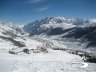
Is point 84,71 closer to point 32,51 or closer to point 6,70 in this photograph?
point 6,70

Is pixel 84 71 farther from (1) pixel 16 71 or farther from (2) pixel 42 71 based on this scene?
(1) pixel 16 71

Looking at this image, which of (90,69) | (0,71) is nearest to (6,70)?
(0,71)

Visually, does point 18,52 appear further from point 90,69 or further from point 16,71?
point 90,69

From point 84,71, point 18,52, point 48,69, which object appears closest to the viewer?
point 84,71

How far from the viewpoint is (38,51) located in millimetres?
105500

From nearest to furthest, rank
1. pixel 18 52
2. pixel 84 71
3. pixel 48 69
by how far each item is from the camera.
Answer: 1. pixel 84 71
2. pixel 48 69
3. pixel 18 52

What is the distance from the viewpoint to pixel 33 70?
55562 mm

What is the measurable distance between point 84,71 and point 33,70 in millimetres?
14546

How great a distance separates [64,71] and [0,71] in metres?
17.9

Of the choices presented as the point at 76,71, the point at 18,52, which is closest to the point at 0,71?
the point at 76,71

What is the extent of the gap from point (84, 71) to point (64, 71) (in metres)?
5.53

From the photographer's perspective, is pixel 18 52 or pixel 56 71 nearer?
pixel 56 71

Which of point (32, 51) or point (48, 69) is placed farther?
point (32, 51)

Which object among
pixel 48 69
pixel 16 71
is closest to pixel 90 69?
pixel 48 69
